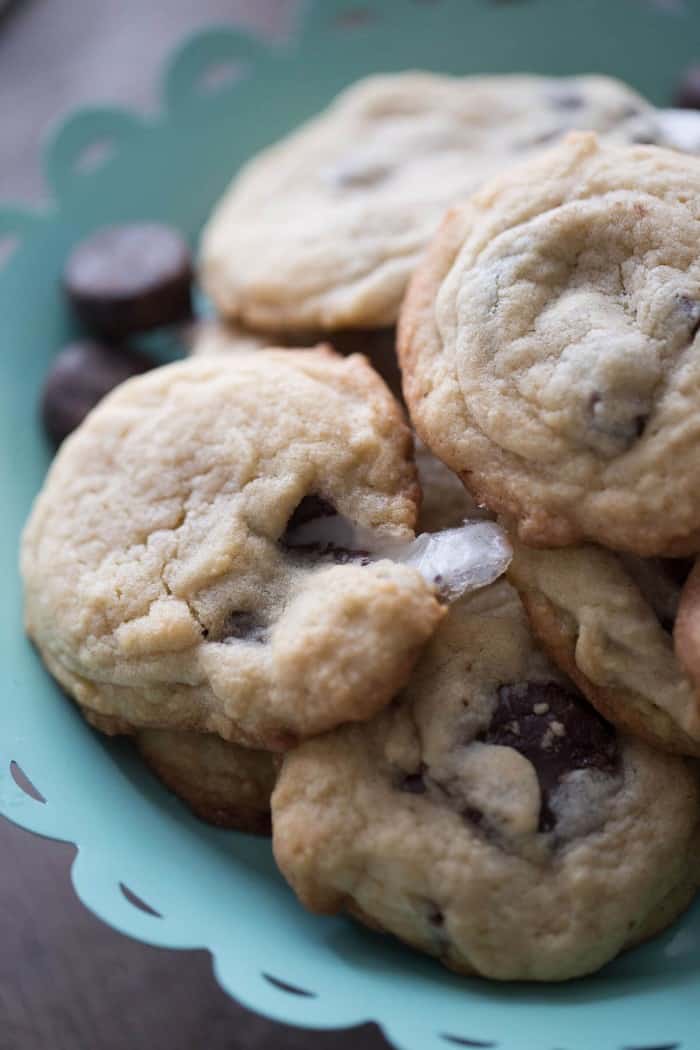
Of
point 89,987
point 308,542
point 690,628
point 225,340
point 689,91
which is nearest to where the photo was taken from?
point 690,628

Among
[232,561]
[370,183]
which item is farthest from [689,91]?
[232,561]

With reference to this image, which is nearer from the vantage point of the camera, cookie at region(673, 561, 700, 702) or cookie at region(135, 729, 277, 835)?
cookie at region(673, 561, 700, 702)

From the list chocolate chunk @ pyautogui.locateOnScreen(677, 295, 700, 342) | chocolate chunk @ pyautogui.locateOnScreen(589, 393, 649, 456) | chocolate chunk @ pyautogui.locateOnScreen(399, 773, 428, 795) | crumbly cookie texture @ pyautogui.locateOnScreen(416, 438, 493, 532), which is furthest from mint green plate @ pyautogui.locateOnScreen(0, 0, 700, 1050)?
chocolate chunk @ pyautogui.locateOnScreen(677, 295, 700, 342)

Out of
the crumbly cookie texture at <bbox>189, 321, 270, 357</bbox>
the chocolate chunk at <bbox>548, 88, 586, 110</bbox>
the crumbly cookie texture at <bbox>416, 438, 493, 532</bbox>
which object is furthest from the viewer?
the chocolate chunk at <bbox>548, 88, 586, 110</bbox>

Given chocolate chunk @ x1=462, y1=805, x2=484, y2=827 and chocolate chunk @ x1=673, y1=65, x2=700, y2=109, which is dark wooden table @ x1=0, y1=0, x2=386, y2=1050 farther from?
chocolate chunk @ x1=673, y1=65, x2=700, y2=109

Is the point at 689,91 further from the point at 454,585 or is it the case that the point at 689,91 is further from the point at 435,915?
the point at 435,915

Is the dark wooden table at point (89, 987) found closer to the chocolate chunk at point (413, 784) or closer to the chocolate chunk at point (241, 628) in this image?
the chocolate chunk at point (413, 784)

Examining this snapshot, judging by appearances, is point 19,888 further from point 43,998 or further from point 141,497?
→ point 141,497
